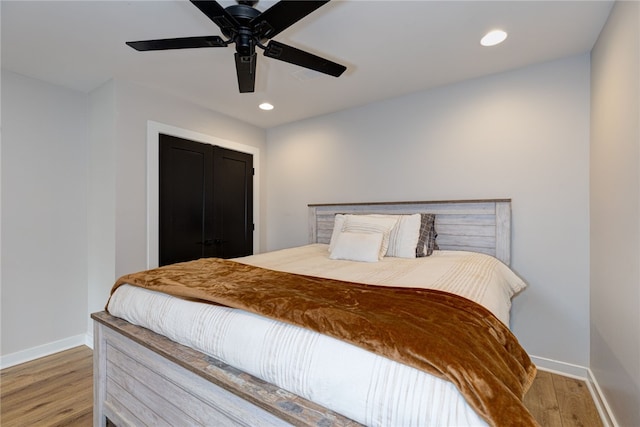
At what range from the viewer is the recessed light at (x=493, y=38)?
6.59ft

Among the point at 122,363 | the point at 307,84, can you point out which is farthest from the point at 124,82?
the point at 122,363

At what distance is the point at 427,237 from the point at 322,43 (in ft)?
5.76

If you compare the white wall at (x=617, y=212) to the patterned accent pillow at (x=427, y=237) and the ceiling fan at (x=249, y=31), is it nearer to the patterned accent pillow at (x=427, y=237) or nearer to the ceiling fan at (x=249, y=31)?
the patterned accent pillow at (x=427, y=237)

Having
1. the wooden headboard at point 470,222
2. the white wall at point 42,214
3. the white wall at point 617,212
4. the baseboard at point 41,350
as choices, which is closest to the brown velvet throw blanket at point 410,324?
the white wall at point 617,212

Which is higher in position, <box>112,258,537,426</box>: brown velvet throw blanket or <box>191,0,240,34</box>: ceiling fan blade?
<box>191,0,240,34</box>: ceiling fan blade

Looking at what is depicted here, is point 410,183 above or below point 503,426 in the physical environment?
above

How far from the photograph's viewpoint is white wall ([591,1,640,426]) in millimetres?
1438

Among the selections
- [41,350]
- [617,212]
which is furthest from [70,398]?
[617,212]

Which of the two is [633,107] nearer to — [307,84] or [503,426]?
[503,426]

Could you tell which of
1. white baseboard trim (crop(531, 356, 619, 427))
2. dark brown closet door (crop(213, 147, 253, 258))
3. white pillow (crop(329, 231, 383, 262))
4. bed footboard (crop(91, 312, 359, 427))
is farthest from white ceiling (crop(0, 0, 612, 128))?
white baseboard trim (crop(531, 356, 619, 427))

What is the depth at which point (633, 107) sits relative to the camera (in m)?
1.47

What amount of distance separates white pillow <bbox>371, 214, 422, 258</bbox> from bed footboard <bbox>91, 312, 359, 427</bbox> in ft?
5.56

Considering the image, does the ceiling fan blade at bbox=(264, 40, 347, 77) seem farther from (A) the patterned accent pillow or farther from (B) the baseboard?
(B) the baseboard

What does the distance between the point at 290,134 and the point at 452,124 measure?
205 centimetres
